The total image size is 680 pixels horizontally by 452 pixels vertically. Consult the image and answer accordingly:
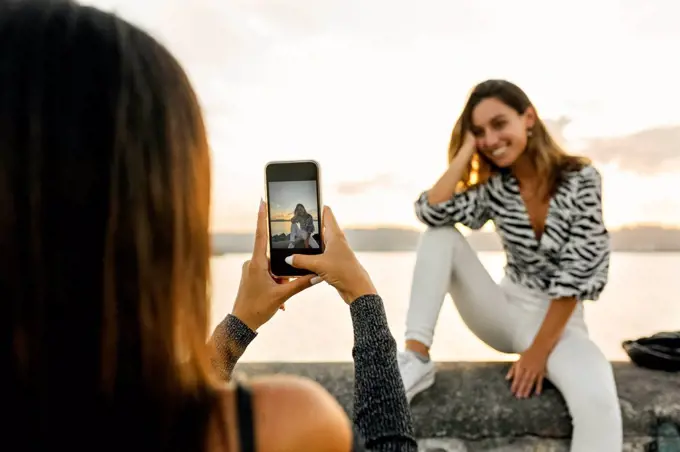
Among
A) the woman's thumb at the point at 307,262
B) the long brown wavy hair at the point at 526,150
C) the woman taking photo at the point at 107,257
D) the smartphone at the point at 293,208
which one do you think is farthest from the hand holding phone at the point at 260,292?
the long brown wavy hair at the point at 526,150

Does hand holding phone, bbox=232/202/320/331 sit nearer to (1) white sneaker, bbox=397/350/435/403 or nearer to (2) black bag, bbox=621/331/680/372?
(1) white sneaker, bbox=397/350/435/403

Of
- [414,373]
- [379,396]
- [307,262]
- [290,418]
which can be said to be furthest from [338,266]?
[414,373]

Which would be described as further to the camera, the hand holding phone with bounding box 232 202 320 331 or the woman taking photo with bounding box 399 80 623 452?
the woman taking photo with bounding box 399 80 623 452

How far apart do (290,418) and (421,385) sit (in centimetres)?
95

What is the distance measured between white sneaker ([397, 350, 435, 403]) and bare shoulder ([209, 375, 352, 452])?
0.89m

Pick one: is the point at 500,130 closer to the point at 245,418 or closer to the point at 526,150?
the point at 526,150

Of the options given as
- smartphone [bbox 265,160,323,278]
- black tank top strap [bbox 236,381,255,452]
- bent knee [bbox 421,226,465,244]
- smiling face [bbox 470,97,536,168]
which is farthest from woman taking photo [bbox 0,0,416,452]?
smiling face [bbox 470,97,536,168]

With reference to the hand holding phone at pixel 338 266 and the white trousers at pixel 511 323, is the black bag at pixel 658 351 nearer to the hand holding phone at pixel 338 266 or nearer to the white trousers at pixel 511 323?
the white trousers at pixel 511 323

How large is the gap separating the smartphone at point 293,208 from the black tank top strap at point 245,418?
1.71 feet

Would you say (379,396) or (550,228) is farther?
(550,228)

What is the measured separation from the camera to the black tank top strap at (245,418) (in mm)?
393

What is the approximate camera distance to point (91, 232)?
38 centimetres

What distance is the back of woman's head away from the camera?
1.22 feet

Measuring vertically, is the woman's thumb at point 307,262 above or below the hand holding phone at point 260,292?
above
